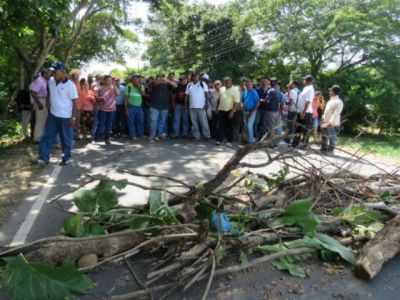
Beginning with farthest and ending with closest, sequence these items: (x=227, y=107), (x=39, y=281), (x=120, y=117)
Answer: (x=120, y=117)
(x=227, y=107)
(x=39, y=281)

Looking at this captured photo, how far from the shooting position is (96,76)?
451 inches

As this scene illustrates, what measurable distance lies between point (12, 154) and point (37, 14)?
10.0 ft

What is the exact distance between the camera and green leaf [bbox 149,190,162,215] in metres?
3.94

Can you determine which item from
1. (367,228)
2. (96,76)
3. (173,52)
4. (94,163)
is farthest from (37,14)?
(173,52)

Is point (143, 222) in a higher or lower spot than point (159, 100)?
lower

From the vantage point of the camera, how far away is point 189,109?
1170 centimetres

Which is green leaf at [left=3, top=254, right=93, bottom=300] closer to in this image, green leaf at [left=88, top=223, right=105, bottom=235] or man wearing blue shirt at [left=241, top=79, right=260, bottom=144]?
green leaf at [left=88, top=223, right=105, bottom=235]

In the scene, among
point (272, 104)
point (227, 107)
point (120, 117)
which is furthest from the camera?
point (120, 117)

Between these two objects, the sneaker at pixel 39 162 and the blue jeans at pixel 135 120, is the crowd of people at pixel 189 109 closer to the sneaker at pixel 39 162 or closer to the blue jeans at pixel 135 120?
the blue jeans at pixel 135 120

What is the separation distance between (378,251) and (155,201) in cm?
214

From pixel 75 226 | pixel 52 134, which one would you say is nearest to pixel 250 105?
pixel 52 134

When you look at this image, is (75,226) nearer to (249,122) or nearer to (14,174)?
(14,174)

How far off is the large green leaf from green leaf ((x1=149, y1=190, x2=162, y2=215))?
119 cm

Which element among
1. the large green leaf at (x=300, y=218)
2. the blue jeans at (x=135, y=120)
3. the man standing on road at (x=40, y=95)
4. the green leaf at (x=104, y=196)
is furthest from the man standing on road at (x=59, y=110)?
the large green leaf at (x=300, y=218)
